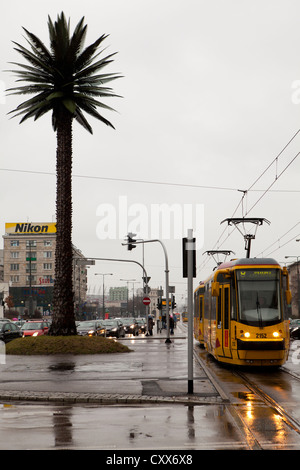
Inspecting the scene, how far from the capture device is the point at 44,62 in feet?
96.5

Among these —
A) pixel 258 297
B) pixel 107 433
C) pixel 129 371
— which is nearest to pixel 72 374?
pixel 129 371

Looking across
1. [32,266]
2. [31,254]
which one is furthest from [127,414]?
[32,266]

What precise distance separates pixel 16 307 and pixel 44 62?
101 m

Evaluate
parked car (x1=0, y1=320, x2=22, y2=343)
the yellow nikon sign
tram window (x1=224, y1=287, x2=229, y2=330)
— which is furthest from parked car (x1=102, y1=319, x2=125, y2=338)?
the yellow nikon sign

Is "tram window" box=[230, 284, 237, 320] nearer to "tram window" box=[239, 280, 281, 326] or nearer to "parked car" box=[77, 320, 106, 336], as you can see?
"tram window" box=[239, 280, 281, 326]

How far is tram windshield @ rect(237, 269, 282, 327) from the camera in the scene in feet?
60.1

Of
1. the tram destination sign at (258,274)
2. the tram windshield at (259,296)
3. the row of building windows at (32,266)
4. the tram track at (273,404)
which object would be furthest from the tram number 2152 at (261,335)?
the row of building windows at (32,266)

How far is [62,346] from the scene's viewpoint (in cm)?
2611

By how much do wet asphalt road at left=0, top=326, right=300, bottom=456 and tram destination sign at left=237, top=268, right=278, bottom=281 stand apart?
3071 mm

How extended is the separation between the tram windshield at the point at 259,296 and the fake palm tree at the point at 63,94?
11.2 m

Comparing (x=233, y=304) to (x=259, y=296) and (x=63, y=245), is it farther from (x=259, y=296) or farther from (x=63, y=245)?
(x=63, y=245)

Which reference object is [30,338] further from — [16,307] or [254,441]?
[16,307]

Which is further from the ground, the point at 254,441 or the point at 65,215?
the point at 65,215
